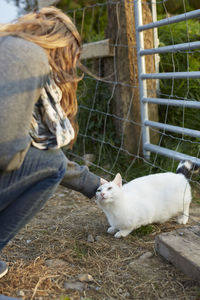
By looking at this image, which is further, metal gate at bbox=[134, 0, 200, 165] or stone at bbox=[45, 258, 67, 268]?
metal gate at bbox=[134, 0, 200, 165]

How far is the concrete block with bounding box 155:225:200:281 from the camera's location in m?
1.79

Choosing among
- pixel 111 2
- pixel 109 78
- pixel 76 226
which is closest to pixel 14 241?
pixel 76 226

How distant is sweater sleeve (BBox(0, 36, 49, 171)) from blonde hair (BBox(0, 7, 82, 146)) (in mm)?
102

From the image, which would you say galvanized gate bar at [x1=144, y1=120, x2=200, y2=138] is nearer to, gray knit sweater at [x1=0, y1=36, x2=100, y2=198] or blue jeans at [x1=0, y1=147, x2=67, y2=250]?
blue jeans at [x1=0, y1=147, x2=67, y2=250]

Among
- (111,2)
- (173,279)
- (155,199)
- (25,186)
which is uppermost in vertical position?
(111,2)

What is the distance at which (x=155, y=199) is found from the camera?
95.5 inches

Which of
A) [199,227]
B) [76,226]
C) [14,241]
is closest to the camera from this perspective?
[199,227]

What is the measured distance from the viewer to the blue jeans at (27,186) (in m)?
1.57

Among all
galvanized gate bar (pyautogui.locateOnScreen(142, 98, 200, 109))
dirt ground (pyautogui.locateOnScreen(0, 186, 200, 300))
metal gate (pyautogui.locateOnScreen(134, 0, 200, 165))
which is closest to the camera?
dirt ground (pyautogui.locateOnScreen(0, 186, 200, 300))

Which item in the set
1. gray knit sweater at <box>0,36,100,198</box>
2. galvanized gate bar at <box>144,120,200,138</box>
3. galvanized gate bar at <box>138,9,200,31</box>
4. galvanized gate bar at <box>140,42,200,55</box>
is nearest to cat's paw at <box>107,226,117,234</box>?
galvanized gate bar at <box>144,120,200,138</box>

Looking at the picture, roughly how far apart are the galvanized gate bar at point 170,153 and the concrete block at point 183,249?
0.69 m

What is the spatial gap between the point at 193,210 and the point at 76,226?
799 millimetres

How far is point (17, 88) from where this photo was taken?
1.38m

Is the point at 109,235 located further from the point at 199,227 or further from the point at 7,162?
the point at 7,162
